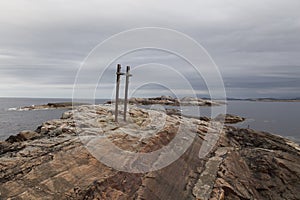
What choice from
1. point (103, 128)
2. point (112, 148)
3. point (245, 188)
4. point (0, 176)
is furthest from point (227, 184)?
point (0, 176)

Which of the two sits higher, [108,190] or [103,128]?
[103,128]

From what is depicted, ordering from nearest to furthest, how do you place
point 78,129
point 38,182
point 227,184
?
point 38,182 < point 227,184 < point 78,129

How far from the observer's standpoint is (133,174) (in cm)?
977

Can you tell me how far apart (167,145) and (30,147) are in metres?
6.21

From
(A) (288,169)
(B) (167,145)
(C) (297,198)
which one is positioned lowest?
(C) (297,198)

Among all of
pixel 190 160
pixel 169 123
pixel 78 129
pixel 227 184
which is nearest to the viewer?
pixel 227 184

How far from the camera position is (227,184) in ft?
35.1

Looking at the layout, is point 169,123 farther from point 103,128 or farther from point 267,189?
point 267,189

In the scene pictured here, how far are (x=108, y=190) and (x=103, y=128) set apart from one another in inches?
212

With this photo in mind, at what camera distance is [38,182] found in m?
8.31

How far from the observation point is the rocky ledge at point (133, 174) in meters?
8.48

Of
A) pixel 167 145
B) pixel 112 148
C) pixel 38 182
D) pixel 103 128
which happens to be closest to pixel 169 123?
pixel 167 145

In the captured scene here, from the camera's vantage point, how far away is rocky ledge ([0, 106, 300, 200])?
334 inches

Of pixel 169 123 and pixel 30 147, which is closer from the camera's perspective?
pixel 30 147
